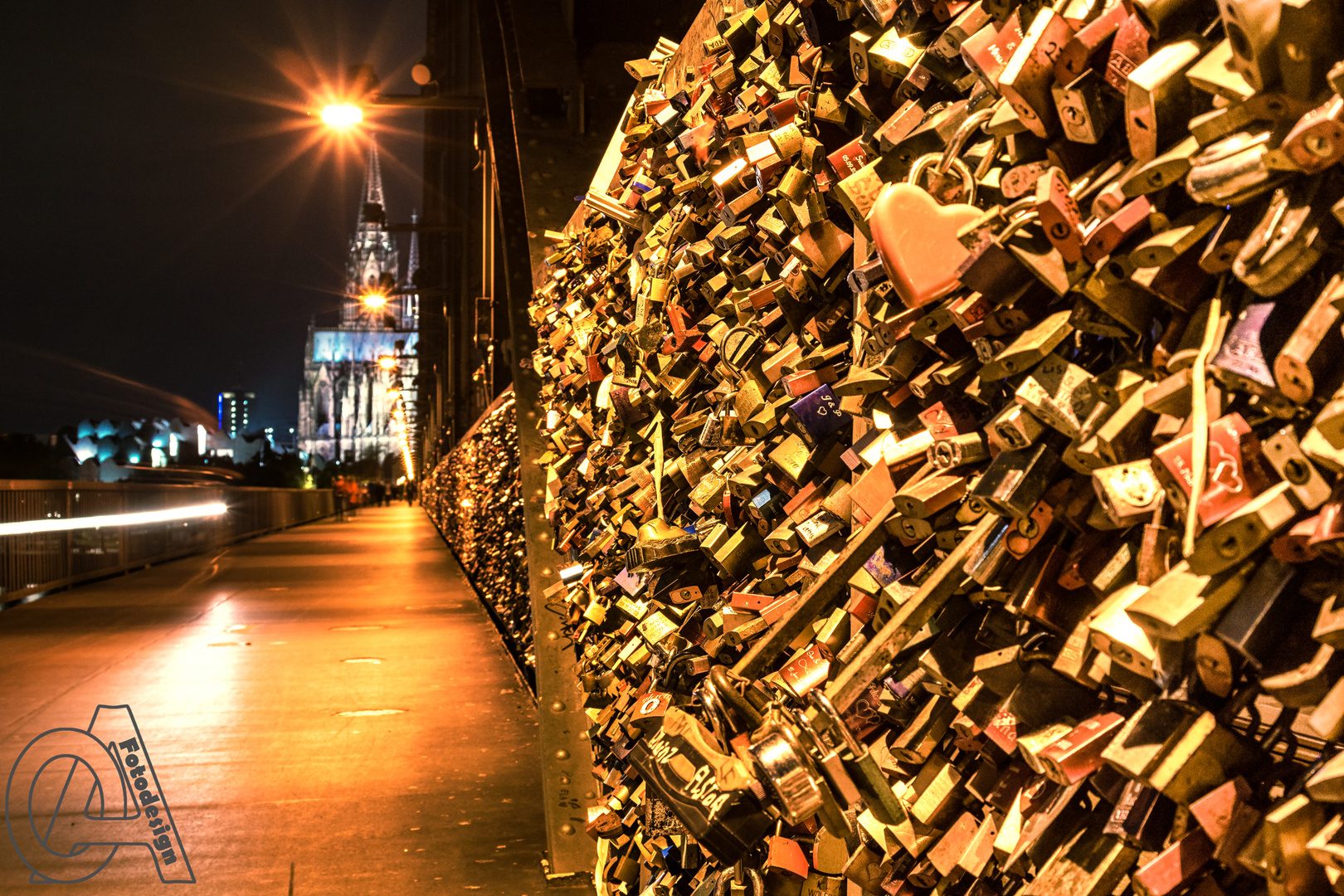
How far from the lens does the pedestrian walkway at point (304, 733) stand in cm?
356

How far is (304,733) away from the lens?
523 centimetres

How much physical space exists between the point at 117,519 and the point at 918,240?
17322 millimetres

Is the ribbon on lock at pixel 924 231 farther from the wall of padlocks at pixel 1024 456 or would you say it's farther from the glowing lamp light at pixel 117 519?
the glowing lamp light at pixel 117 519

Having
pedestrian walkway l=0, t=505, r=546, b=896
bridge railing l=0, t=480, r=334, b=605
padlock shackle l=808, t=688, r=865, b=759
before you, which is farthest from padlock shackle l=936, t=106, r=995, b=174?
bridge railing l=0, t=480, r=334, b=605

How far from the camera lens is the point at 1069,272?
0.89 meters

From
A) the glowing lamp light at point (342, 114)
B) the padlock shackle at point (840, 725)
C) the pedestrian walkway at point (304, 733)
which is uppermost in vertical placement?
the glowing lamp light at point (342, 114)

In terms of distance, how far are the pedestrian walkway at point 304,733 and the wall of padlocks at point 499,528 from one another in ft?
0.93

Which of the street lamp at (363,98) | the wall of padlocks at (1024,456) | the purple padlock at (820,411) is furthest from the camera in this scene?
the street lamp at (363,98)

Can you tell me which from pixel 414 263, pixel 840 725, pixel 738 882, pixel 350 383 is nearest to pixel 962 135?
pixel 840 725

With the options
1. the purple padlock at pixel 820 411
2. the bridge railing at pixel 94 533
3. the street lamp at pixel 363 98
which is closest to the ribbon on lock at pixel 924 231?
the purple padlock at pixel 820 411

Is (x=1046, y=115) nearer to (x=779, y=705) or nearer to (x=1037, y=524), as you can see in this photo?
(x=1037, y=524)

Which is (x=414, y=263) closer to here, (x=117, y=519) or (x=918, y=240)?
(x=117, y=519)

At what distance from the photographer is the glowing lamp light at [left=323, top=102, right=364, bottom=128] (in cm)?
1088

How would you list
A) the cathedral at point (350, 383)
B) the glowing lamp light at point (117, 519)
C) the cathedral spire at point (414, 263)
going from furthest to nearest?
the cathedral at point (350, 383) → the cathedral spire at point (414, 263) → the glowing lamp light at point (117, 519)
